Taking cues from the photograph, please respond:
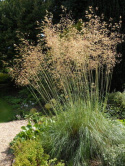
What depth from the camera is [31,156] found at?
98.3 inches

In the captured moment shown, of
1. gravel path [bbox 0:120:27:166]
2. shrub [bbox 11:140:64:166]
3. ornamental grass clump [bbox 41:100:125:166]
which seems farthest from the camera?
gravel path [bbox 0:120:27:166]

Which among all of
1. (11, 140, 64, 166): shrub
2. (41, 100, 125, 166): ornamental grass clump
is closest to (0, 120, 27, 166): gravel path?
(11, 140, 64, 166): shrub

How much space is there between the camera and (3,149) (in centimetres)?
323

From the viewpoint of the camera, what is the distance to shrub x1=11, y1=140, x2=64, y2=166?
2.44 meters

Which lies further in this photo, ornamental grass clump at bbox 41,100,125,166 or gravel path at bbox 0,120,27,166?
gravel path at bbox 0,120,27,166

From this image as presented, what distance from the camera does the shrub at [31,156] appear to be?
8.00ft

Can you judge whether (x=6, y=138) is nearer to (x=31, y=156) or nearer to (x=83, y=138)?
(x=31, y=156)

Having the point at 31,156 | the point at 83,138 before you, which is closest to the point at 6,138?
the point at 31,156

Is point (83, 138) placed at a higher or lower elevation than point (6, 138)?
lower

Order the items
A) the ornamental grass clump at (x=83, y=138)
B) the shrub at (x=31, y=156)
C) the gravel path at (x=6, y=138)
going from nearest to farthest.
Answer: the shrub at (x=31, y=156)
the ornamental grass clump at (x=83, y=138)
the gravel path at (x=6, y=138)

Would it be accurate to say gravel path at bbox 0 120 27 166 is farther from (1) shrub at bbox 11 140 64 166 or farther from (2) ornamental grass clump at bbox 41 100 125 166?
(2) ornamental grass clump at bbox 41 100 125 166

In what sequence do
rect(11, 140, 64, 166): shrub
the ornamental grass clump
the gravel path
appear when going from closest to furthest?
rect(11, 140, 64, 166): shrub < the ornamental grass clump < the gravel path

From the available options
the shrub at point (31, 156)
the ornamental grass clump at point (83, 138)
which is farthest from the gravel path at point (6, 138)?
the ornamental grass clump at point (83, 138)

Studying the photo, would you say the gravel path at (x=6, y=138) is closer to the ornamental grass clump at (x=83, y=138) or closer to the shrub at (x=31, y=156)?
the shrub at (x=31, y=156)
